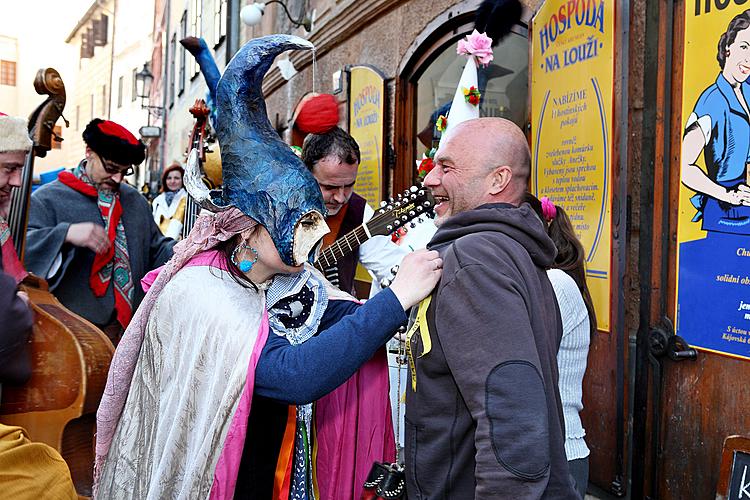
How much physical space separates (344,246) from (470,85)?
3.95 feet

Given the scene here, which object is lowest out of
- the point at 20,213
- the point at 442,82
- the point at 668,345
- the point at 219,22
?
the point at 668,345

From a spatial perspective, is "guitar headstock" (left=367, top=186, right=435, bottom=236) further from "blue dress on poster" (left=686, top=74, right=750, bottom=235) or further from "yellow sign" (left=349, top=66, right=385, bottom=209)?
"yellow sign" (left=349, top=66, right=385, bottom=209)

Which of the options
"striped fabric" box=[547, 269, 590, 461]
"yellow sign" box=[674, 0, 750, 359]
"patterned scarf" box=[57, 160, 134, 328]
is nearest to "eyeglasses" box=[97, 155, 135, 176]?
"patterned scarf" box=[57, 160, 134, 328]

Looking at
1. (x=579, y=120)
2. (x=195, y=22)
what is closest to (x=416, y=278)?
(x=579, y=120)

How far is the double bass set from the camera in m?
2.89

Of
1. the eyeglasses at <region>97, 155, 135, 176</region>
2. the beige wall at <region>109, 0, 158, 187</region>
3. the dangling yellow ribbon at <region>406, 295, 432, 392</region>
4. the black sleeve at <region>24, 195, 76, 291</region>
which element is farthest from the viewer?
the beige wall at <region>109, 0, 158, 187</region>

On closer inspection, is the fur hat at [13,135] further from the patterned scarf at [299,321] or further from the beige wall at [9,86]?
the beige wall at [9,86]

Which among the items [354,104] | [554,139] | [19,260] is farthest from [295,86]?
[19,260]

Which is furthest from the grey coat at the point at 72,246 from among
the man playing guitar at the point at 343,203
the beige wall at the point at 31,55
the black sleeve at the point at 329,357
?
the beige wall at the point at 31,55

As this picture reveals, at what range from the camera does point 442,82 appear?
20.2ft

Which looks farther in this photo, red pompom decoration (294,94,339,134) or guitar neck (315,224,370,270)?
guitar neck (315,224,370,270)

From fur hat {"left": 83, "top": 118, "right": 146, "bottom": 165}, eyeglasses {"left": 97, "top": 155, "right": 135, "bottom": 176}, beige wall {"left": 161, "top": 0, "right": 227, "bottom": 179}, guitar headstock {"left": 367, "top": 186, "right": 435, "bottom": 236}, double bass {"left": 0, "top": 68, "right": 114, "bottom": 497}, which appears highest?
beige wall {"left": 161, "top": 0, "right": 227, "bottom": 179}

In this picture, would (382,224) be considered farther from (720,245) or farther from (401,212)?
(720,245)

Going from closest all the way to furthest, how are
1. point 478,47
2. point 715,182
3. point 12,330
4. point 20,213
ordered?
point 12,330 → point 715,182 → point 20,213 → point 478,47
